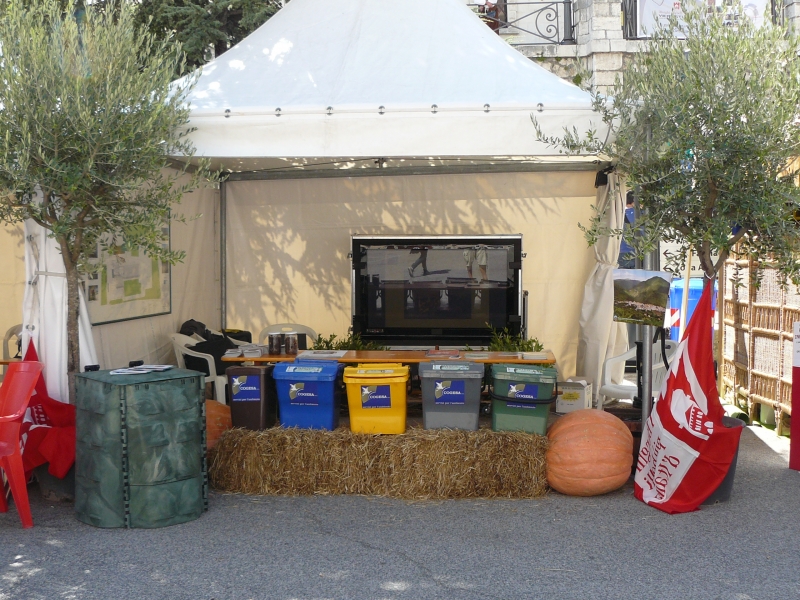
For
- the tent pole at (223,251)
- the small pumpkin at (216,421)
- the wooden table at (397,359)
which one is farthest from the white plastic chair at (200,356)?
the tent pole at (223,251)

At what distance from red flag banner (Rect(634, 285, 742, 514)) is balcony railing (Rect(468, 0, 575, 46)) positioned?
26.6 feet

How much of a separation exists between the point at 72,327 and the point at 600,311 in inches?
177

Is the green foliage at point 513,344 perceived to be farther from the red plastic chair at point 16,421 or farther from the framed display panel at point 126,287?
the red plastic chair at point 16,421

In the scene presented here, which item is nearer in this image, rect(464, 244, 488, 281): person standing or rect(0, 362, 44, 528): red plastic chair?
rect(0, 362, 44, 528): red plastic chair

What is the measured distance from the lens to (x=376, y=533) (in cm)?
439

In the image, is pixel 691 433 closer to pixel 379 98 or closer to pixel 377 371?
pixel 377 371

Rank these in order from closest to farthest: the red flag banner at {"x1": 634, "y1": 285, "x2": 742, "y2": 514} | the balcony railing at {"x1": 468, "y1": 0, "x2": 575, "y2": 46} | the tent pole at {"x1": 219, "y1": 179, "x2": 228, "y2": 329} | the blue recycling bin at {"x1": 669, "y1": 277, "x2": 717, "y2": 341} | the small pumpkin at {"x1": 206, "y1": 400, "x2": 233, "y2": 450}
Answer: the red flag banner at {"x1": 634, "y1": 285, "x2": 742, "y2": 514} < the small pumpkin at {"x1": 206, "y1": 400, "x2": 233, "y2": 450} < the tent pole at {"x1": 219, "y1": 179, "x2": 228, "y2": 329} < the blue recycling bin at {"x1": 669, "y1": 277, "x2": 717, "y2": 341} < the balcony railing at {"x1": 468, "y1": 0, "x2": 575, "y2": 46}

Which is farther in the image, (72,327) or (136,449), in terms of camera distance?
(72,327)

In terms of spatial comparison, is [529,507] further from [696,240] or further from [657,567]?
[696,240]

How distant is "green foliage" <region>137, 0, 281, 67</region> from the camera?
1064 cm

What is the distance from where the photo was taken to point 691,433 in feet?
15.4

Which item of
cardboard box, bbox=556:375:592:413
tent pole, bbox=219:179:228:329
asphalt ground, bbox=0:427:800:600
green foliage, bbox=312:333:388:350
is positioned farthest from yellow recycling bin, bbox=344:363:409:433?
tent pole, bbox=219:179:228:329

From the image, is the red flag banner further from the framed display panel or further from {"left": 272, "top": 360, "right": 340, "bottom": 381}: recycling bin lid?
the framed display panel

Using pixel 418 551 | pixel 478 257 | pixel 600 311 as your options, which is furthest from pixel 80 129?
pixel 600 311
